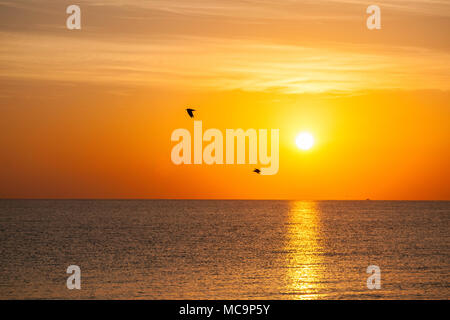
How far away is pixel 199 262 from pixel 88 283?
18075 mm

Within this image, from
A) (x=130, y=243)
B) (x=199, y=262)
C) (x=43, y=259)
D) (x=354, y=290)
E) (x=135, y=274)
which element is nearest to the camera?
(x=354, y=290)

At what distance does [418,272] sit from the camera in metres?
56.8

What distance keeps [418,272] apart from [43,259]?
40.5m

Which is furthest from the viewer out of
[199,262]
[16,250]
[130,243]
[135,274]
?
[130,243]

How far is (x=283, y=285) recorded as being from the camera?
154ft
